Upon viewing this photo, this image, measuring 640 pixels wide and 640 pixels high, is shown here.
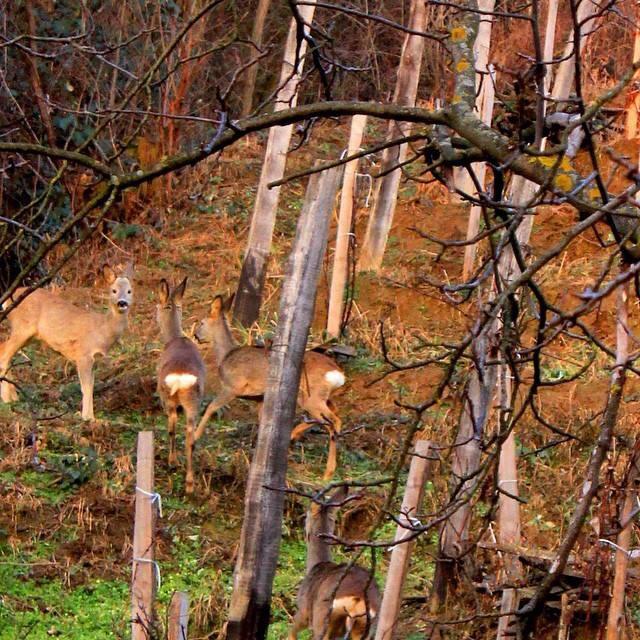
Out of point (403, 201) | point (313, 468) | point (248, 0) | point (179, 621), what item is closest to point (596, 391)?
point (313, 468)

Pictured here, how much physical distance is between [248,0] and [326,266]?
887 centimetres

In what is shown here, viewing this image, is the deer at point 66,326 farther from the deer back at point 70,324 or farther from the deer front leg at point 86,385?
the deer front leg at point 86,385

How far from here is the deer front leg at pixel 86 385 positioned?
12117 millimetres

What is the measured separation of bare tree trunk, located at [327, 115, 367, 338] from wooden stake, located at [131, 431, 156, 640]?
6.77m

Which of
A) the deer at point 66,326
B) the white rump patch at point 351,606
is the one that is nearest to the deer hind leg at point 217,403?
the deer at point 66,326

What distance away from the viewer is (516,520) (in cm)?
707

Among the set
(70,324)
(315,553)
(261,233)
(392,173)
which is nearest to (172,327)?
(70,324)

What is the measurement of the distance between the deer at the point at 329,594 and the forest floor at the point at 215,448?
417 mm

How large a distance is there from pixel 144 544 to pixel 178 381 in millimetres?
4906

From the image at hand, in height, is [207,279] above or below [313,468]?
above

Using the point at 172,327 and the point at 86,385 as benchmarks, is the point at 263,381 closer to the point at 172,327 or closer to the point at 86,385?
the point at 172,327

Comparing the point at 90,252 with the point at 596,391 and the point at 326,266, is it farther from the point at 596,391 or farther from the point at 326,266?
the point at 596,391

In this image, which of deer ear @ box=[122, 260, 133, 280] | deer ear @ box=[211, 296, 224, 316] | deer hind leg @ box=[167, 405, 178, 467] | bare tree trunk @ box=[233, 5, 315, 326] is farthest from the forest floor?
deer ear @ box=[211, 296, 224, 316]

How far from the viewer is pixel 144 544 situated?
6.57 m
